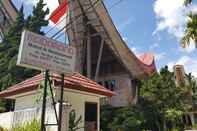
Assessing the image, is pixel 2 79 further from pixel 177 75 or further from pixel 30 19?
pixel 177 75

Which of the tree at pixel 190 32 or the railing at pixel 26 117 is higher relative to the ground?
the tree at pixel 190 32

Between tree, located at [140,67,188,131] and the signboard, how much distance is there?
15838mm

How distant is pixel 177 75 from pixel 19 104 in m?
20.8

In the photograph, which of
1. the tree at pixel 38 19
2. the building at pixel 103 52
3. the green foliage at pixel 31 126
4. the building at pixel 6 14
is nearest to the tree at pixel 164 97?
the building at pixel 103 52

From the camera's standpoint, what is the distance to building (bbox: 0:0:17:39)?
3033 cm

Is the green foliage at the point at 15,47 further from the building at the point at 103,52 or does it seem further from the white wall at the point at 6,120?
the white wall at the point at 6,120

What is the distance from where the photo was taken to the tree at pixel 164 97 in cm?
2333

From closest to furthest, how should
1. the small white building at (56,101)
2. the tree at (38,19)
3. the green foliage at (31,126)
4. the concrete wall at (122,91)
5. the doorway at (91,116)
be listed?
1. the green foliage at (31,126)
2. the small white building at (56,101)
3. the doorway at (91,116)
4. the tree at (38,19)
5. the concrete wall at (122,91)

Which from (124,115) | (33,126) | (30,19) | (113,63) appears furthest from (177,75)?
(33,126)

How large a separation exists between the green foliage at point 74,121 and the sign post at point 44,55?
2.70 m

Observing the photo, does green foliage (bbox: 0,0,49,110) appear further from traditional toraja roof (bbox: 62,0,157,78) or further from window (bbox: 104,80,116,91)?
window (bbox: 104,80,116,91)

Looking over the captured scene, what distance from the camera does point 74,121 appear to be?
1145cm

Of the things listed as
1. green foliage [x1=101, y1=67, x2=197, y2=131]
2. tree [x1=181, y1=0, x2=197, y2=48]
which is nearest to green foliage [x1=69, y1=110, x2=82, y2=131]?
tree [x1=181, y1=0, x2=197, y2=48]

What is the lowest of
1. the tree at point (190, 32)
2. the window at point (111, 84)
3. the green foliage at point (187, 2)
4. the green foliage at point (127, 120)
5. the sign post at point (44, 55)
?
the green foliage at point (127, 120)
